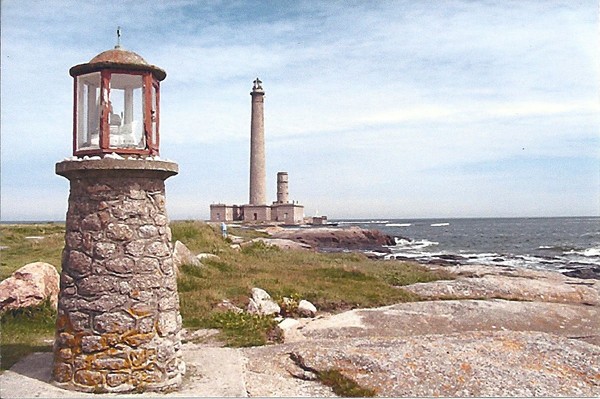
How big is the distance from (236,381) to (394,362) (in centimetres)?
260

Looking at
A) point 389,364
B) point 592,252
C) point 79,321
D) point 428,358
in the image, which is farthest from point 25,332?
point 592,252

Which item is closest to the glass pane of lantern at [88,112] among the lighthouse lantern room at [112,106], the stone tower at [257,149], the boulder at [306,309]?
the lighthouse lantern room at [112,106]

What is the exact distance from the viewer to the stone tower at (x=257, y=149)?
74438 mm

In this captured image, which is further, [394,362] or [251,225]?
[251,225]

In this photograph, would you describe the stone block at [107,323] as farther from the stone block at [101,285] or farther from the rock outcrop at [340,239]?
the rock outcrop at [340,239]

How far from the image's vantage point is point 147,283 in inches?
328

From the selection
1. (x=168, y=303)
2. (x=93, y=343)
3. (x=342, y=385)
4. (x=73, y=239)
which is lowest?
(x=342, y=385)

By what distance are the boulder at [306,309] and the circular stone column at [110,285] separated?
7574 mm

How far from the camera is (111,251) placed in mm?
8188

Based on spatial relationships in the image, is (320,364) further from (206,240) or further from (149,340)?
(206,240)

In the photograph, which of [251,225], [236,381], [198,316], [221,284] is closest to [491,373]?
[236,381]

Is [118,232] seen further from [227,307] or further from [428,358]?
[227,307]

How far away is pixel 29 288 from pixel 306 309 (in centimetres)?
709

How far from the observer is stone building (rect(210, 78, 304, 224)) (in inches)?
2938
